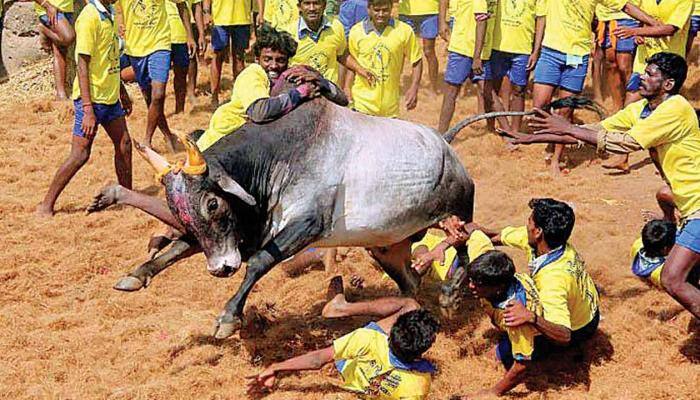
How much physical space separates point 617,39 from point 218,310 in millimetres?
5709

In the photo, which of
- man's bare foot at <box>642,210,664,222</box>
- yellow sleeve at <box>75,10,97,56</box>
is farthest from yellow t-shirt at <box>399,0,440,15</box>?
man's bare foot at <box>642,210,664,222</box>

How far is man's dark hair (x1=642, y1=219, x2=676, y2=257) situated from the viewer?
6.36 metres

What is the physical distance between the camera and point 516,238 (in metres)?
6.20

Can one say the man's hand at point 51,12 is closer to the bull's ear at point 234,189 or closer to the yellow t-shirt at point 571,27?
the yellow t-shirt at point 571,27

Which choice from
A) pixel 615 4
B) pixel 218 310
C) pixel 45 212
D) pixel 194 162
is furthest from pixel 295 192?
pixel 615 4

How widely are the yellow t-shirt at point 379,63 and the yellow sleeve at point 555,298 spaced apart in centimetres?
296

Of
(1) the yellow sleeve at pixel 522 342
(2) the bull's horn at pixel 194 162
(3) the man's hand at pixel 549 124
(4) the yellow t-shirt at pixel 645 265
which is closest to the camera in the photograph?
(2) the bull's horn at pixel 194 162

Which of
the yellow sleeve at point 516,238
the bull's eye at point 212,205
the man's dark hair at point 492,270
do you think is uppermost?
the bull's eye at point 212,205

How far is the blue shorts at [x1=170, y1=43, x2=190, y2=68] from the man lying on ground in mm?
6185

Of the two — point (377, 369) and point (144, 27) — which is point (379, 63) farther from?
point (377, 369)

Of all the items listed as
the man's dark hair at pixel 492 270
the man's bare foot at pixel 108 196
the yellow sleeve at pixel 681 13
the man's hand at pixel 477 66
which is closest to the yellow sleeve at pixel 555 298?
the man's dark hair at pixel 492 270

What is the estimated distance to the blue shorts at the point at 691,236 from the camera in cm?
555

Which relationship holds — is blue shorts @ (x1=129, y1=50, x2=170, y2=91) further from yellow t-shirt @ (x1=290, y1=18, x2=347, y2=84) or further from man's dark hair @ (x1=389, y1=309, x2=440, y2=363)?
man's dark hair @ (x1=389, y1=309, x2=440, y2=363)

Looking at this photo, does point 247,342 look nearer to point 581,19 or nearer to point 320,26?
point 320,26
